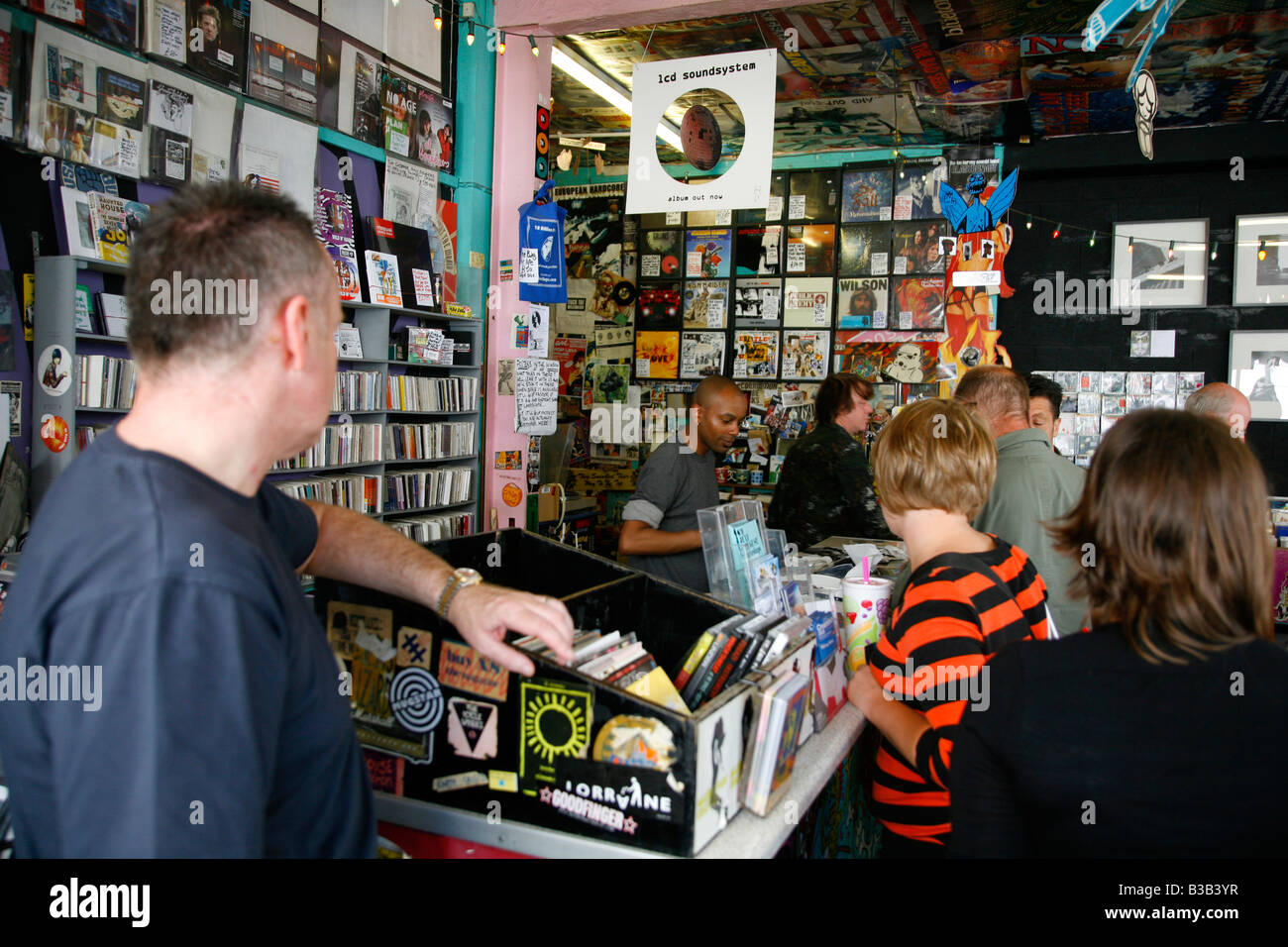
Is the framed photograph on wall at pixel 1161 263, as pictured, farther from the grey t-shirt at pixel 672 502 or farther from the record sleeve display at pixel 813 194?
the grey t-shirt at pixel 672 502

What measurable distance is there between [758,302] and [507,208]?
3.53 metres

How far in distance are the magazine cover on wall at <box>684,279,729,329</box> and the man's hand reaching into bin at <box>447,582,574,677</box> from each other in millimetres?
7548

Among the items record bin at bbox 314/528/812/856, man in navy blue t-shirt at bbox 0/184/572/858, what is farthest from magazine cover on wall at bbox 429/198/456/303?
man in navy blue t-shirt at bbox 0/184/572/858

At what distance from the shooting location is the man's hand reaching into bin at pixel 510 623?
138cm

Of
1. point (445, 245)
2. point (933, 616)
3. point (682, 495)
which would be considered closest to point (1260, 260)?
point (682, 495)

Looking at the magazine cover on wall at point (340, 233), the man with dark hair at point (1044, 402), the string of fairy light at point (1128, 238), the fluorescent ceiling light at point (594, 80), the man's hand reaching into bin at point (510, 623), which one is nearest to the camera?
the man's hand reaching into bin at point (510, 623)

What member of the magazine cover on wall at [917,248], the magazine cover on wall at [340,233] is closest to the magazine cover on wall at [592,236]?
the magazine cover on wall at [917,248]

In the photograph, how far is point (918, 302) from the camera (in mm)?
Answer: 7871

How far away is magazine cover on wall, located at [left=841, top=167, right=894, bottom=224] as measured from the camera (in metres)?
8.02

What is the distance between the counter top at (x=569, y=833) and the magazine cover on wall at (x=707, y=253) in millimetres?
7393

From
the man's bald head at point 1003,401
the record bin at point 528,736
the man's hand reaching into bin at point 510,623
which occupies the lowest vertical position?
the record bin at point 528,736

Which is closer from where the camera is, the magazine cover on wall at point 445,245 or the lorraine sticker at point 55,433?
the lorraine sticker at point 55,433

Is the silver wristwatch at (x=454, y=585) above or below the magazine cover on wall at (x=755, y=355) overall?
below

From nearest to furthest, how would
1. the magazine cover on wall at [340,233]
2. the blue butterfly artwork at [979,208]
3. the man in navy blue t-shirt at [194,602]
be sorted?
the man in navy blue t-shirt at [194,602]
the magazine cover on wall at [340,233]
the blue butterfly artwork at [979,208]
